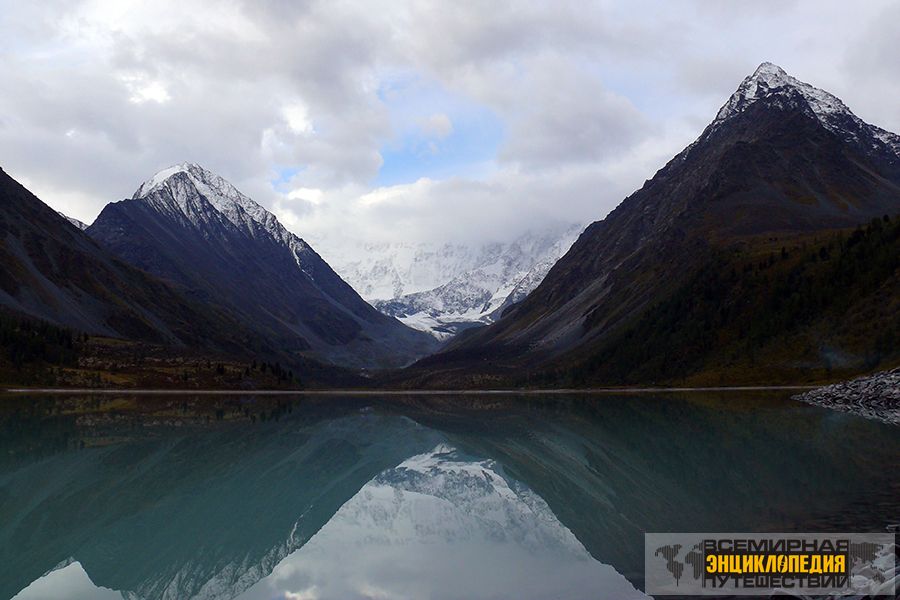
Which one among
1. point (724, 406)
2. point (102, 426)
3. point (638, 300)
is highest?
point (638, 300)

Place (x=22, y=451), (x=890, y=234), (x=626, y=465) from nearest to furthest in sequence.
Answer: (x=626, y=465), (x=22, y=451), (x=890, y=234)

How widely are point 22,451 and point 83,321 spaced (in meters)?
163

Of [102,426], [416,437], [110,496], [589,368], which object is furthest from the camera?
[589,368]

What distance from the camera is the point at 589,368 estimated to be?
16238cm

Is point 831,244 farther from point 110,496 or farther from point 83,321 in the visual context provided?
point 83,321

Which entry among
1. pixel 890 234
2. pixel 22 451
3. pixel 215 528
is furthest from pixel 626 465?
pixel 890 234

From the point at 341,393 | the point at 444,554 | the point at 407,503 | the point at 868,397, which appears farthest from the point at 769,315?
the point at 444,554

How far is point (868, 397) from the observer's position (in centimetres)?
7219
